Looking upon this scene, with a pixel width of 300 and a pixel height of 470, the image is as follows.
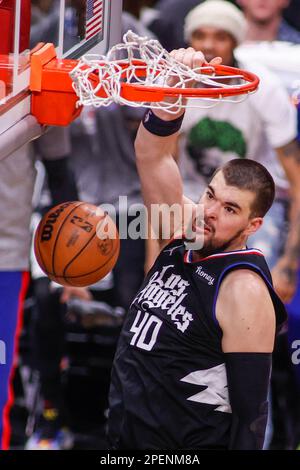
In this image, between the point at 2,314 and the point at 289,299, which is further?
the point at 289,299

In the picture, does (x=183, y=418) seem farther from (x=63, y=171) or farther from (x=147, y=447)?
(x=63, y=171)

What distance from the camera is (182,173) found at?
5500 mm

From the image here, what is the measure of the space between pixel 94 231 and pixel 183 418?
0.82 meters

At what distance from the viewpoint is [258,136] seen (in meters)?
5.51

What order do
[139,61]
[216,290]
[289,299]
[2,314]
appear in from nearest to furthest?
[216,290]
[139,61]
[2,314]
[289,299]

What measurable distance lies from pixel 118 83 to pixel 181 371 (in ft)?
3.31

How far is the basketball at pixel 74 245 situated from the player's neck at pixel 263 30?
6.38 ft

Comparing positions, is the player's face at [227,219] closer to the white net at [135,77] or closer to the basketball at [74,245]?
the white net at [135,77]

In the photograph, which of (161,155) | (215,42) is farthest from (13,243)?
(215,42)

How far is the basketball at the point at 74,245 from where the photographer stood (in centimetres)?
399

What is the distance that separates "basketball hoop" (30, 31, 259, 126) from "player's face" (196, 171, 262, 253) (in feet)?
1.12

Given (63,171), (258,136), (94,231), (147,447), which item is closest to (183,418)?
(147,447)

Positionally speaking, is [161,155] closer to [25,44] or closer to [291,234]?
[25,44]

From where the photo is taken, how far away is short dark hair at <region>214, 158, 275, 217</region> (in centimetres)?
370
